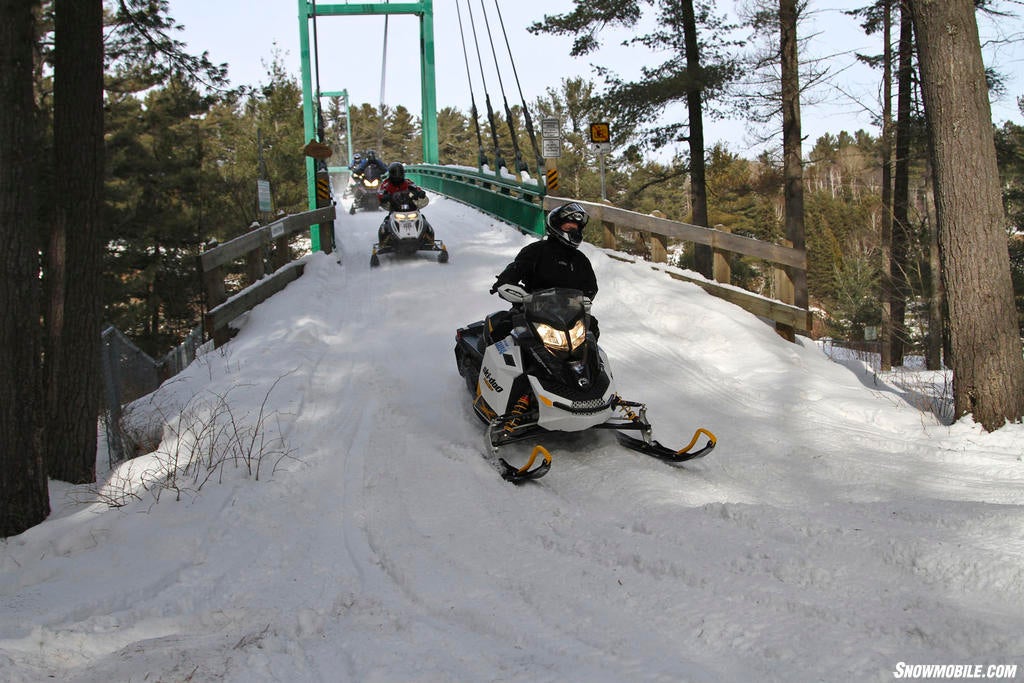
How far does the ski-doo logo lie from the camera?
640cm

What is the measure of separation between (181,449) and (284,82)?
4285 cm

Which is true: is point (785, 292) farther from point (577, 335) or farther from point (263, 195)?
point (263, 195)

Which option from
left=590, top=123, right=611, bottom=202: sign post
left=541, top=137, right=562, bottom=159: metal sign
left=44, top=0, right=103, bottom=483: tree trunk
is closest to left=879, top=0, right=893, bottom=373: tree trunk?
left=590, top=123, right=611, bottom=202: sign post

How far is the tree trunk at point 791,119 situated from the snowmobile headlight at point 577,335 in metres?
12.0

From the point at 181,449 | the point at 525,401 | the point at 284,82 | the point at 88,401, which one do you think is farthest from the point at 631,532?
the point at 284,82

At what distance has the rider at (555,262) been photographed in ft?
22.6

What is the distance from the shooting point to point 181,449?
5980mm

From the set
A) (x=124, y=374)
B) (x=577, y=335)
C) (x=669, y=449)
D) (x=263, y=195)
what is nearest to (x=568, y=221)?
(x=577, y=335)

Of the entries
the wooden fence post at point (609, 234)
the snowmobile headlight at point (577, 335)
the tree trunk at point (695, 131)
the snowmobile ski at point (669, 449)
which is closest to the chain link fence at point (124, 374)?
the snowmobile headlight at point (577, 335)

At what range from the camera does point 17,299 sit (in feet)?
16.9

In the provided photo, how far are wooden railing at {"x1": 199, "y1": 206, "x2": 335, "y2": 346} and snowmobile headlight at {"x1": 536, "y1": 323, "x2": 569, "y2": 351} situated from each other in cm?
498

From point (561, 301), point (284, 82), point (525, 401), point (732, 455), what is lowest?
point (732, 455)

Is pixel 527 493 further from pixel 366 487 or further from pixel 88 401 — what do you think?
pixel 88 401

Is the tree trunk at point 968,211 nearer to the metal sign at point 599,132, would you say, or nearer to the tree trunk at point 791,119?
the metal sign at point 599,132
